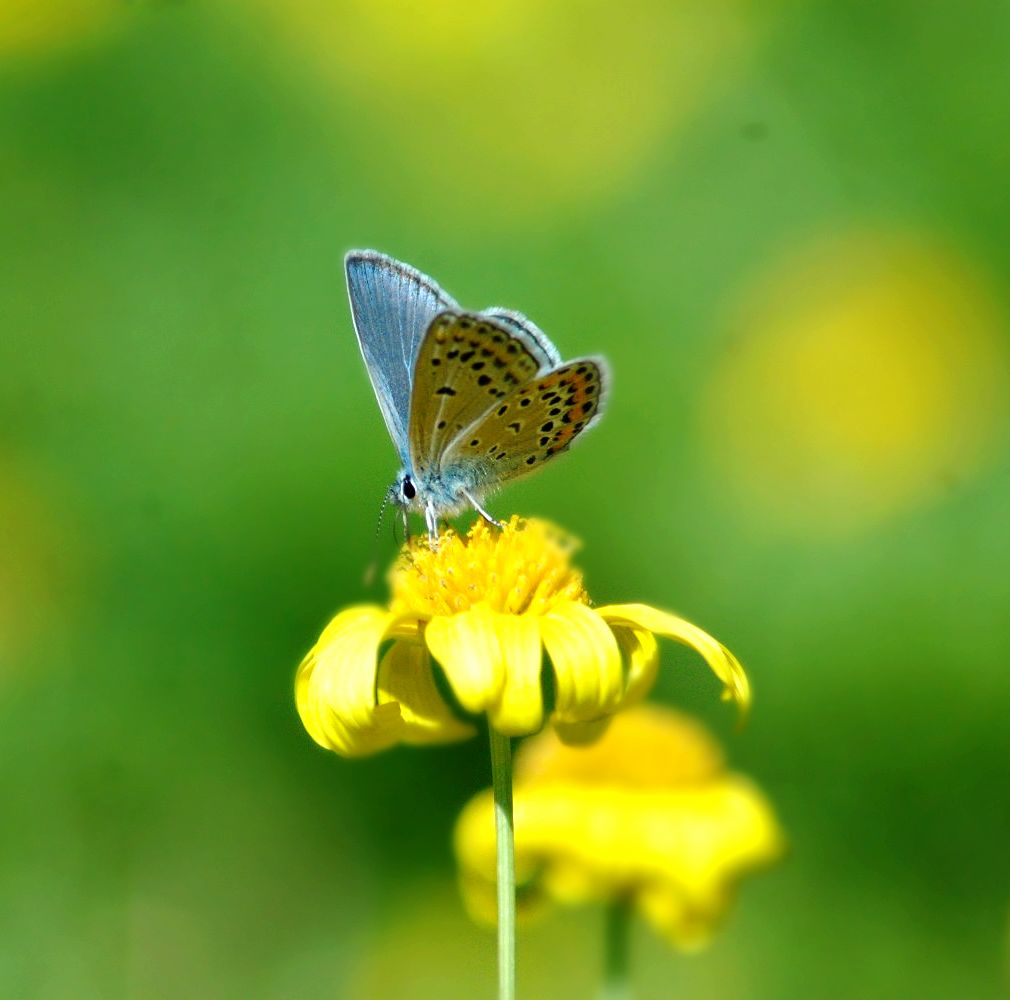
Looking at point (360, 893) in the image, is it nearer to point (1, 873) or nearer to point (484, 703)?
point (1, 873)

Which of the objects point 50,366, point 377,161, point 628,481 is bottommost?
point 628,481

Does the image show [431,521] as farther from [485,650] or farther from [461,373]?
[485,650]

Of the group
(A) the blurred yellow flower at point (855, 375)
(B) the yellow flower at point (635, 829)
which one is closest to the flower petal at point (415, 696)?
(B) the yellow flower at point (635, 829)

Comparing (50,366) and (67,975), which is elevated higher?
(50,366)

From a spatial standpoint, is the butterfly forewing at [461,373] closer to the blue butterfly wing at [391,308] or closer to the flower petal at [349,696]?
the blue butterfly wing at [391,308]

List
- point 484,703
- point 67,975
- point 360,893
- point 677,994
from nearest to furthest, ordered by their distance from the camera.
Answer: point 484,703 < point 67,975 < point 677,994 < point 360,893

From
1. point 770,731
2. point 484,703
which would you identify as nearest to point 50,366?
point 770,731
